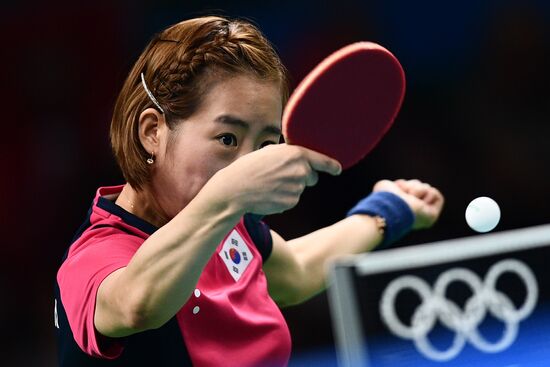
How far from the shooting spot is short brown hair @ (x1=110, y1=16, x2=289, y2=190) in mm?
2420

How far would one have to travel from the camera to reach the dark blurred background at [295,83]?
545 cm

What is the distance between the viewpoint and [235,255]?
8.93 ft

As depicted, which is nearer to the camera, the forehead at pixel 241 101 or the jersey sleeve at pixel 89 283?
the jersey sleeve at pixel 89 283

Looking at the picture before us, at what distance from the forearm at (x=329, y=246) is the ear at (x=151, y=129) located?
0.81 m

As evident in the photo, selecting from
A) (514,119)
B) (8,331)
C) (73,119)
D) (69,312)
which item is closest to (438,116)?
(514,119)

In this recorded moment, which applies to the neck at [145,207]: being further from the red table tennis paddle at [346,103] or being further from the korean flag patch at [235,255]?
the red table tennis paddle at [346,103]

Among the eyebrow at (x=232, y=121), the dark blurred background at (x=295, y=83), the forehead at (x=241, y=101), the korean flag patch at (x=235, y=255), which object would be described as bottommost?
the dark blurred background at (x=295, y=83)

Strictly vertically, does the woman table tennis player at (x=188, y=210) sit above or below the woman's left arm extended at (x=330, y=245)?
above

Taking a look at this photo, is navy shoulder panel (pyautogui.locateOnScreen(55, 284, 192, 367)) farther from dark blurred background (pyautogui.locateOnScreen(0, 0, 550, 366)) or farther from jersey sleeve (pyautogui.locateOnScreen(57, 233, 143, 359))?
dark blurred background (pyautogui.locateOnScreen(0, 0, 550, 366))

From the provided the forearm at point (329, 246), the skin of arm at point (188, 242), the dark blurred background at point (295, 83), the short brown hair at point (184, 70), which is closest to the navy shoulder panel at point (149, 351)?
the skin of arm at point (188, 242)

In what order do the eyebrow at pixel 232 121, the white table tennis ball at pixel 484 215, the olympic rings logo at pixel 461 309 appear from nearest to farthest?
the olympic rings logo at pixel 461 309
the eyebrow at pixel 232 121
the white table tennis ball at pixel 484 215

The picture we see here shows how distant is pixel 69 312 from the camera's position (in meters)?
2.29

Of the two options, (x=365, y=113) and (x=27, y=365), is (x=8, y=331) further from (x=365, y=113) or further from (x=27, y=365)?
(x=365, y=113)

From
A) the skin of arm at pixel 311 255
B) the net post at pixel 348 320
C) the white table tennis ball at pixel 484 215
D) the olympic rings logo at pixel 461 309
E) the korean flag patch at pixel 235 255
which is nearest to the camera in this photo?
the net post at pixel 348 320
